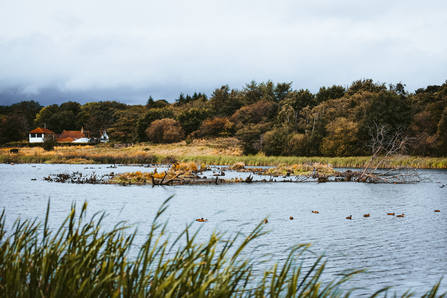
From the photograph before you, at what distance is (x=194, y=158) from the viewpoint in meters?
50.7

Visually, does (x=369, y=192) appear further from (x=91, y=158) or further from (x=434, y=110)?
(x=91, y=158)

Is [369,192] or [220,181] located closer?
[369,192]

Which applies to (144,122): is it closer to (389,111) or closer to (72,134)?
(72,134)

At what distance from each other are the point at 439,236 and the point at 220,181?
17494mm

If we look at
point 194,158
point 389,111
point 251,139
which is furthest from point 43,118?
point 389,111

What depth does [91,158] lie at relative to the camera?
57.2m

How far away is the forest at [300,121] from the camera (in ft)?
180

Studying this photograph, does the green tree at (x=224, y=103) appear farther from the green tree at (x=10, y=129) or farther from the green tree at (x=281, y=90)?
the green tree at (x=10, y=129)

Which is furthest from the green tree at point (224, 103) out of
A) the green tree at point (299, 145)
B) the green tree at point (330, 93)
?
the green tree at point (299, 145)

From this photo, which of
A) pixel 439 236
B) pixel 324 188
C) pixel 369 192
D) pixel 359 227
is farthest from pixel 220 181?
pixel 439 236

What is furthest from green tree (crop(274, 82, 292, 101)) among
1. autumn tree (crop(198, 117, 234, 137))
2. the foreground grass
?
the foreground grass

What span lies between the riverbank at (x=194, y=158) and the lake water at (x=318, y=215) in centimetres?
1153

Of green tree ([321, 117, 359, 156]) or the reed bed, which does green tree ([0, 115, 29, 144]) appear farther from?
green tree ([321, 117, 359, 156])

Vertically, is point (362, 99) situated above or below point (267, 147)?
above
